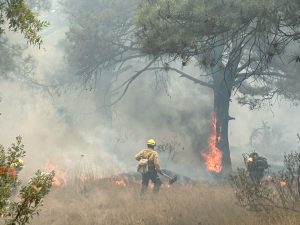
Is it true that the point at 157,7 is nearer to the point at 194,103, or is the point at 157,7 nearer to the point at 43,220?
the point at 43,220

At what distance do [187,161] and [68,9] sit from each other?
12.0 m

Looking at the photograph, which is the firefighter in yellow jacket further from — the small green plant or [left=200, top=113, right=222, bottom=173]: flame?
the small green plant

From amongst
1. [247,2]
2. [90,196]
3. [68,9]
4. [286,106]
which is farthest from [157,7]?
[286,106]

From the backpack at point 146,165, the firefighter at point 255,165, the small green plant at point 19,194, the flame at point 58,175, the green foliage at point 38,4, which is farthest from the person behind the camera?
the green foliage at point 38,4

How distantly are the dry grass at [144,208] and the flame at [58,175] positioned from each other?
88 cm

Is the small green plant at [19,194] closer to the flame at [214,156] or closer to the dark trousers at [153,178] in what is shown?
the dark trousers at [153,178]

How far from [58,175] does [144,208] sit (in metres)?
7.05

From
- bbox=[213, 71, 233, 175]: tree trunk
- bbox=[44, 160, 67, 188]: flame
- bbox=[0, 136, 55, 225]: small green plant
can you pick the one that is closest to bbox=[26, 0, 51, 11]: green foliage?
bbox=[44, 160, 67, 188]: flame

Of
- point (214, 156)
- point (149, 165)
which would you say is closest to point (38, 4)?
point (214, 156)

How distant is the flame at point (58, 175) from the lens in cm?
1382

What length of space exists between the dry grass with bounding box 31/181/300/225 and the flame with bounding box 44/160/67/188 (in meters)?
0.88

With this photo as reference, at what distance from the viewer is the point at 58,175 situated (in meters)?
15.4

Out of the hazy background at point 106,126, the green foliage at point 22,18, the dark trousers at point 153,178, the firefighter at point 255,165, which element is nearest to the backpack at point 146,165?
the dark trousers at point 153,178

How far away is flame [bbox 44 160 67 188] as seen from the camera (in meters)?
13.8
